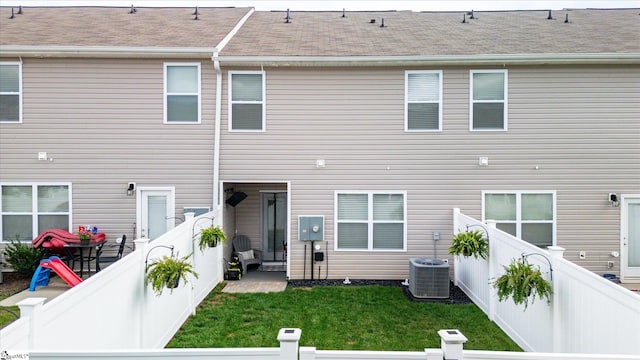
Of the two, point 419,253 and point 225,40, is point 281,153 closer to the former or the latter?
point 225,40

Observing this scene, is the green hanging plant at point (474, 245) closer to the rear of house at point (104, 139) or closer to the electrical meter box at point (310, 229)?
the electrical meter box at point (310, 229)

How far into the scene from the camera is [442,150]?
29.7ft

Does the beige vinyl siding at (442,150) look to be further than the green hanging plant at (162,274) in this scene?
Yes

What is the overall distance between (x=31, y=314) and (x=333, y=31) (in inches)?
376

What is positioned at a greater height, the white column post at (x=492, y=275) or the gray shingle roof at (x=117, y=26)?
the gray shingle roof at (x=117, y=26)

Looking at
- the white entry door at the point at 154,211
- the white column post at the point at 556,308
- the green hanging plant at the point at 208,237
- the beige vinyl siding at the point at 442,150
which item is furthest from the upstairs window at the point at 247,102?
the white column post at the point at 556,308

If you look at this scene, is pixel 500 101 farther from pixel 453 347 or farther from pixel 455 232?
pixel 453 347

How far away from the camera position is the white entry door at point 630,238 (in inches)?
346

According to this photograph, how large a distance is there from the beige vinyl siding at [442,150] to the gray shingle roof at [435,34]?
49cm

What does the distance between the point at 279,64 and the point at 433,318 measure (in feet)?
19.3

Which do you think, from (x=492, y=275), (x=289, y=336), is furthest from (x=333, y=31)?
(x=289, y=336)

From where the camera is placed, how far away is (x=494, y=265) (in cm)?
665

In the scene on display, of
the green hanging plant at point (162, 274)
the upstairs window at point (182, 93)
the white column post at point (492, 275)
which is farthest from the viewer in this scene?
the upstairs window at point (182, 93)

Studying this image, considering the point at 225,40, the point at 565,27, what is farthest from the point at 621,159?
the point at 225,40
